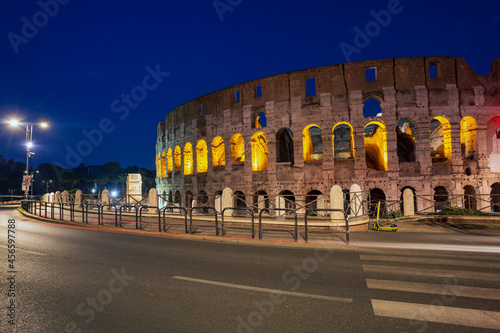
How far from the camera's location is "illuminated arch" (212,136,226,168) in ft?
84.9

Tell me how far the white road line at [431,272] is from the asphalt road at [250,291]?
0.06 feet

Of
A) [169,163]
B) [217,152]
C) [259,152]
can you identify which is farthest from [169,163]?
[259,152]

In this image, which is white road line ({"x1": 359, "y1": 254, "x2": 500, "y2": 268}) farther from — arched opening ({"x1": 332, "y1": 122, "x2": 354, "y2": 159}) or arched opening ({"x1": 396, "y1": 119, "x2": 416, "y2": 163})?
arched opening ({"x1": 332, "y1": 122, "x2": 354, "y2": 159})

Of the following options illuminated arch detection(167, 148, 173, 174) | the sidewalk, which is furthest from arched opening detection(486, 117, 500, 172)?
illuminated arch detection(167, 148, 173, 174)

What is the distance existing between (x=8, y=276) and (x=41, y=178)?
3802 inches

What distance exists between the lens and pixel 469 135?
19.5 m

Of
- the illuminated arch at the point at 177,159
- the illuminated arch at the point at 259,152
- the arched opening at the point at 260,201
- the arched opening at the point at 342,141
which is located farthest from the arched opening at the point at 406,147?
the illuminated arch at the point at 177,159

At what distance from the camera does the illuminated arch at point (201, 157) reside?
1077 inches

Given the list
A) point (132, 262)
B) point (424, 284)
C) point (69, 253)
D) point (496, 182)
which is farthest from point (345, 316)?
point (496, 182)

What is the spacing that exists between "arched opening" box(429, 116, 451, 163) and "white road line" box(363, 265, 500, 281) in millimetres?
16859

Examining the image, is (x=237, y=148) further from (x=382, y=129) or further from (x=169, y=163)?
(x=382, y=129)

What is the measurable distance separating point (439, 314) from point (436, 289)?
1.14 meters

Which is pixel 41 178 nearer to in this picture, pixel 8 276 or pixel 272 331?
pixel 8 276

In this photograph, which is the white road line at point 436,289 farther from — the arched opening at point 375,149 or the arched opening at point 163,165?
the arched opening at point 163,165
